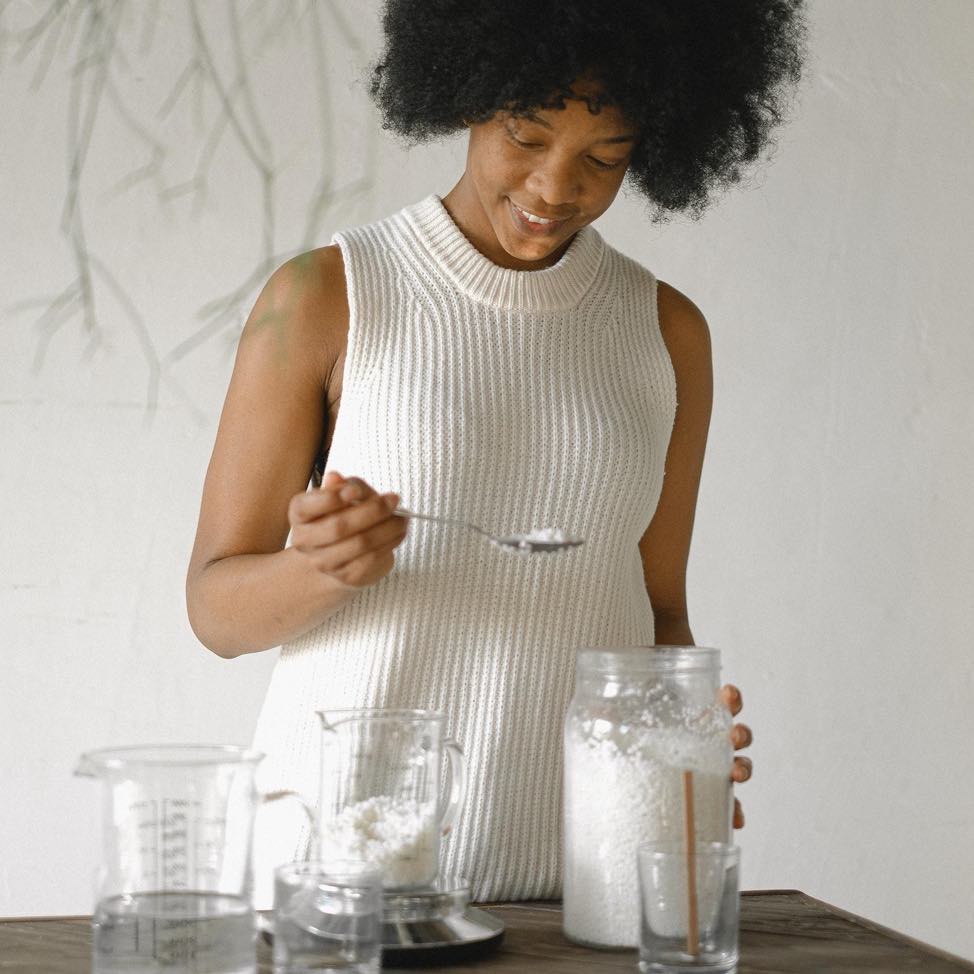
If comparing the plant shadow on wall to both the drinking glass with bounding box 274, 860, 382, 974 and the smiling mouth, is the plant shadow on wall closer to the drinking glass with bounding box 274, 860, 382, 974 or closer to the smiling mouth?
the smiling mouth

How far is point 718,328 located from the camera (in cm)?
182

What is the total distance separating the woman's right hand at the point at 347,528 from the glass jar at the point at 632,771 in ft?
0.49

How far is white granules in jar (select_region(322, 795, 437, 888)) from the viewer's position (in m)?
0.73

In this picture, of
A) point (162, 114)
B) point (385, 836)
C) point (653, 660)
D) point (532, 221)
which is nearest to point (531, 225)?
point (532, 221)

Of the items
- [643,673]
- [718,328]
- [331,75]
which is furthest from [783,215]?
[643,673]

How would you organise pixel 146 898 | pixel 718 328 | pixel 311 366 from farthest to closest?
pixel 718 328, pixel 311 366, pixel 146 898

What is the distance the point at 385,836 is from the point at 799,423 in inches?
48.4

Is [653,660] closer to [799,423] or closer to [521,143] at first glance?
[521,143]

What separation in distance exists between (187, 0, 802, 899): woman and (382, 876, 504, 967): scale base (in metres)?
0.21

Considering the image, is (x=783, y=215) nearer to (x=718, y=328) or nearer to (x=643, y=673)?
(x=718, y=328)

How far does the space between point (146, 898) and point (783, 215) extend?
144 cm

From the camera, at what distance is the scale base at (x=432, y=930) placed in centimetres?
72

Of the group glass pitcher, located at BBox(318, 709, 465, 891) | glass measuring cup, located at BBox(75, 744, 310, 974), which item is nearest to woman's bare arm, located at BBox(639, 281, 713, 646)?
glass pitcher, located at BBox(318, 709, 465, 891)

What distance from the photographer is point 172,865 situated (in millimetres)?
630
